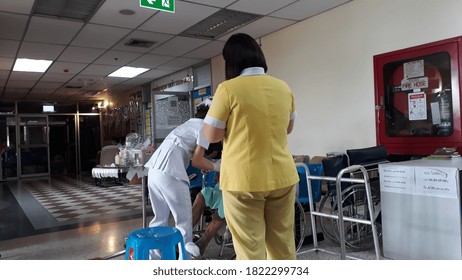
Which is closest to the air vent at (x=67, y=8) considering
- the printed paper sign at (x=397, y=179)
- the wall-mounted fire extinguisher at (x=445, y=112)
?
the printed paper sign at (x=397, y=179)

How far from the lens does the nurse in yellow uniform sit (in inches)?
55.9

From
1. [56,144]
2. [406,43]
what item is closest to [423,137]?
[406,43]

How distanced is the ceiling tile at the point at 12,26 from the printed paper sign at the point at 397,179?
4.40 m

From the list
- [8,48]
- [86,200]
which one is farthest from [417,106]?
[8,48]

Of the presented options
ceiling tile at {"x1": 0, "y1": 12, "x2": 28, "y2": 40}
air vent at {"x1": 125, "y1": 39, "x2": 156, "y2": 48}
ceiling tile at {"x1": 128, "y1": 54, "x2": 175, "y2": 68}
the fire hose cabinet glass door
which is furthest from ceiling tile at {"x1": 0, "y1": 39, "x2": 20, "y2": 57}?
the fire hose cabinet glass door

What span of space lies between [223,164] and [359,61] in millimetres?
3321

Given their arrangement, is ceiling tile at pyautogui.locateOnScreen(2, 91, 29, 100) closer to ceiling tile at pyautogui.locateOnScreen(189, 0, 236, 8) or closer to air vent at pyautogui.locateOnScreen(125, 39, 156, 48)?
air vent at pyautogui.locateOnScreen(125, 39, 156, 48)

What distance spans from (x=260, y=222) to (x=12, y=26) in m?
4.75

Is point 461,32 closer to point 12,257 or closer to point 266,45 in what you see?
point 266,45

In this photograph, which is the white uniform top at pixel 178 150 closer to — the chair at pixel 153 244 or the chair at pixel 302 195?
the chair at pixel 153 244

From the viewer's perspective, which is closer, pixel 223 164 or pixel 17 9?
pixel 223 164

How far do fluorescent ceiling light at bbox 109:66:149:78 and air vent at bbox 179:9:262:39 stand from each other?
2.66 meters

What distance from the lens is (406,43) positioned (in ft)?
12.3

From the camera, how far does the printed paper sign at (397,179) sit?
2.66 metres
